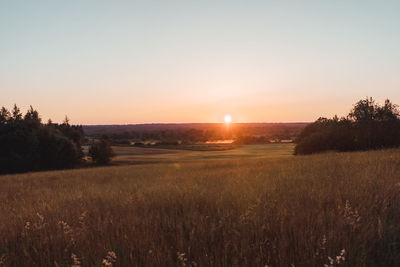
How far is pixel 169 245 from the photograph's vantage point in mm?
3020

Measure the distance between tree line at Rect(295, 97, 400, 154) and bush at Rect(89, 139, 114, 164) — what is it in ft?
123

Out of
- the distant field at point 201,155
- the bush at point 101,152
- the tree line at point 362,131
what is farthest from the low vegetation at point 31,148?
the tree line at point 362,131

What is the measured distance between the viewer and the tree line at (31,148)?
42.1 metres

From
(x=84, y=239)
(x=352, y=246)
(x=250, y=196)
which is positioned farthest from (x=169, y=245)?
(x=250, y=196)

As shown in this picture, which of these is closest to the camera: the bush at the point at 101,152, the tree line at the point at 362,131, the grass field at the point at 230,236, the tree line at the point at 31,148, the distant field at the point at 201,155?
the grass field at the point at 230,236

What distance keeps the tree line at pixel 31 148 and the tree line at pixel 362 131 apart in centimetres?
4109

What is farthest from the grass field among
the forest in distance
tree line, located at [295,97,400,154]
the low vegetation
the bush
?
the bush

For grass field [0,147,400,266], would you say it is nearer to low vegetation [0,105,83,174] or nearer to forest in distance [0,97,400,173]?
forest in distance [0,97,400,173]

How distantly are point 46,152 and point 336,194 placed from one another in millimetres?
50502

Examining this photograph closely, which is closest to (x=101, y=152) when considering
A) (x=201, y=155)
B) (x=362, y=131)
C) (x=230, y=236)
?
(x=201, y=155)

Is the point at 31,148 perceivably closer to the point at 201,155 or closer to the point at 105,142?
the point at 105,142

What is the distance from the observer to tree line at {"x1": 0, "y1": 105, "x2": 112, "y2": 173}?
4212 centimetres

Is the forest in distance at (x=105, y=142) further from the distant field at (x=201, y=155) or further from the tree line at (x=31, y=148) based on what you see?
the distant field at (x=201, y=155)

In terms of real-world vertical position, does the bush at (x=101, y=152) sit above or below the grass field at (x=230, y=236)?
Answer: below
